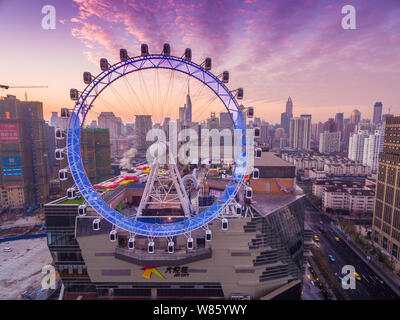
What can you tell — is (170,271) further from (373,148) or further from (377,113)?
(377,113)

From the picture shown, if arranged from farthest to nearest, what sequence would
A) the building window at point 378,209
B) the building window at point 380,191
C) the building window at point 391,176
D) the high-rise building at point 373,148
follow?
the high-rise building at point 373,148
the building window at point 378,209
the building window at point 380,191
the building window at point 391,176

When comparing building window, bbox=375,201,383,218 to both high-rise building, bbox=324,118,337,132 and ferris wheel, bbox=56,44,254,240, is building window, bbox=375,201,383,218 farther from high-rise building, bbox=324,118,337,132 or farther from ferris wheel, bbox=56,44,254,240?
high-rise building, bbox=324,118,337,132

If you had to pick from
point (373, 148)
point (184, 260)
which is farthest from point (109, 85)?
point (373, 148)

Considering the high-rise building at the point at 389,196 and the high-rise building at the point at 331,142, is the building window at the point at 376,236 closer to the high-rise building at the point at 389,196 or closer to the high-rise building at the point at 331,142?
the high-rise building at the point at 389,196

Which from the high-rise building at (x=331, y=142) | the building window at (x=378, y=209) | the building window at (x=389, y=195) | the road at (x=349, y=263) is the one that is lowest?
the road at (x=349, y=263)

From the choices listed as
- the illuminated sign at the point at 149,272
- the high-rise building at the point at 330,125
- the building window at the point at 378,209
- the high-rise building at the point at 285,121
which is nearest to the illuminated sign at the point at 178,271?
the illuminated sign at the point at 149,272

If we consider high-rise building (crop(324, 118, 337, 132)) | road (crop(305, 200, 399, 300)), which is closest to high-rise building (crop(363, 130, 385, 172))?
high-rise building (crop(324, 118, 337, 132))
